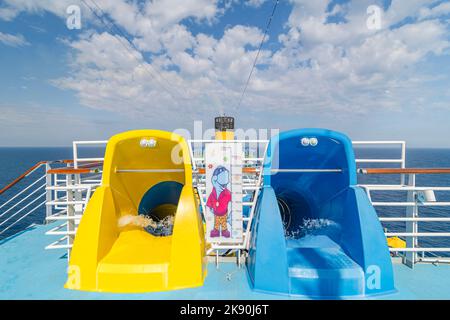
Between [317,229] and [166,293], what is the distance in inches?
74.6

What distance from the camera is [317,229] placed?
9.44 feet

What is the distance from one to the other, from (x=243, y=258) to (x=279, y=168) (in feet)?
3.79

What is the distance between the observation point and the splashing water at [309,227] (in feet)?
9.09

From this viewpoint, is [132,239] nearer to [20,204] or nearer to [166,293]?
[166,293]

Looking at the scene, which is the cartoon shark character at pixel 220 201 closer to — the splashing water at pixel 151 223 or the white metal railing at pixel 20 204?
the splashing water at pixel 151 223

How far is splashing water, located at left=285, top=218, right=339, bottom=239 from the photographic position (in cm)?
277

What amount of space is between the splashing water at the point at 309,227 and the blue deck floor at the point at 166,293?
815 millimetres

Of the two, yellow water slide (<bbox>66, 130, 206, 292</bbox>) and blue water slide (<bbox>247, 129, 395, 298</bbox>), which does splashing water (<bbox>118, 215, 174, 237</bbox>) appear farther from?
blue water slide (<bbox>247, 129, 395, 298</bbox>)

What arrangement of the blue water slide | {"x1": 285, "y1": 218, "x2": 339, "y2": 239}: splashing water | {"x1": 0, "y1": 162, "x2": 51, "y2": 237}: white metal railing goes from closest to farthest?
the blue water slide, {"x1": 285, "y1": 218, "x2": 339, "y2": 239}: splashing water, {"x1": 0, "y1": 162, "x2": 51, "y2": 237}: white metal railing

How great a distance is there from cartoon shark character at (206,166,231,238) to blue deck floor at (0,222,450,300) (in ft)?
1.34

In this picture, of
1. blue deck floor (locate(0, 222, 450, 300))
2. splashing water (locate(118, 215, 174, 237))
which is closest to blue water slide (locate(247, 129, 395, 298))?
blue deck floor (locate(0, 222, 450, 300))

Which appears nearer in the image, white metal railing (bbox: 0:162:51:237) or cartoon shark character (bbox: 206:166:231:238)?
cartoon shark character (bbox: 206:166:231:238)

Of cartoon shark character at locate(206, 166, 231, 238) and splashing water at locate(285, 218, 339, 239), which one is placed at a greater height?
cartoon shark character at locate(206, 166, 231, 238)
